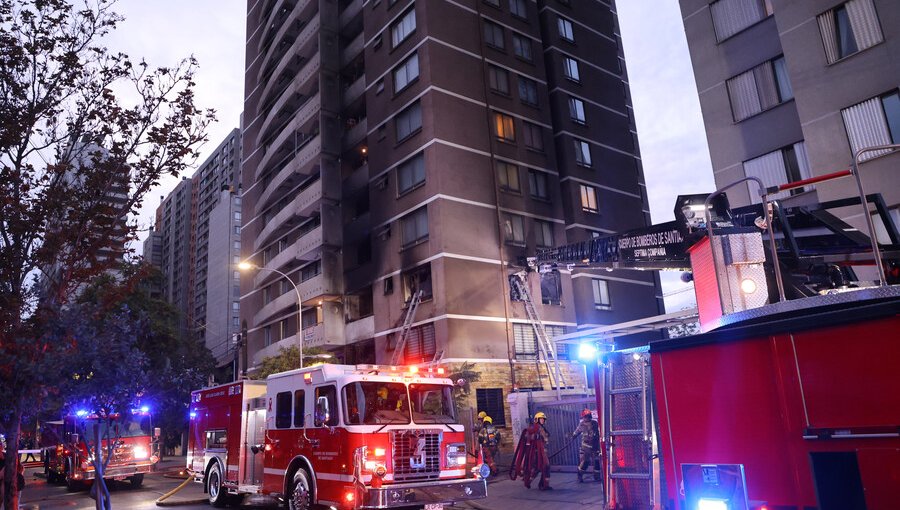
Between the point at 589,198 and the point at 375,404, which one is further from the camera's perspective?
the point at 589,198

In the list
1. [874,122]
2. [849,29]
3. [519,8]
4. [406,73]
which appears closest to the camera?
[874,122]

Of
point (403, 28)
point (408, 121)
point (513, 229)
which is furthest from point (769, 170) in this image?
point (403, 28)

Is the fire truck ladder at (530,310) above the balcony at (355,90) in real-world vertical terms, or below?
below

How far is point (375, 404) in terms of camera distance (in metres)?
11.5

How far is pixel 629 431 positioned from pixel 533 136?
30606 millimetres

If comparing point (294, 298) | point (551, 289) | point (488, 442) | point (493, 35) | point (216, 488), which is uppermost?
point (493, 35)

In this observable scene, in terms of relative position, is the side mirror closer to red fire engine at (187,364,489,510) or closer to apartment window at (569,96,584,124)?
red fire engine at (187,364,489,510)

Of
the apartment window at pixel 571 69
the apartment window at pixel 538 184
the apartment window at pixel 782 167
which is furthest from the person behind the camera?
the apartment window at pixel 571 69

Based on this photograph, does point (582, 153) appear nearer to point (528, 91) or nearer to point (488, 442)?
point (528, 91)

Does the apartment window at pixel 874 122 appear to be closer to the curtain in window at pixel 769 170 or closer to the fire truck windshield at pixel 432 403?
the curtain in window at pixel 769 170

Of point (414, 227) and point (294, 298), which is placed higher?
point (414, 227)

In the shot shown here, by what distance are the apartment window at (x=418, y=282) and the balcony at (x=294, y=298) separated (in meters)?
6.98

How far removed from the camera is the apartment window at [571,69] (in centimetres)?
3950

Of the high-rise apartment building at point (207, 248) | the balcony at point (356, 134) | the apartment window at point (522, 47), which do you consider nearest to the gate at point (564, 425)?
the balcony at point (356, 134)
